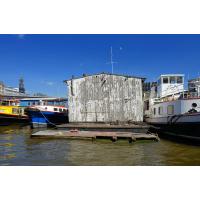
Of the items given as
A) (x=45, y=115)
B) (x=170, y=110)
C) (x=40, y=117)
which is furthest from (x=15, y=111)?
(x=170, y=110)

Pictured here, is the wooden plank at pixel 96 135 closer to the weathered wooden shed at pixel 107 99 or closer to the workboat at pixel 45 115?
the weathered wooden shed at pixel 107 99

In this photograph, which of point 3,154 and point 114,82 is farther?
point 114,82

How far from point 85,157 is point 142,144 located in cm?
554

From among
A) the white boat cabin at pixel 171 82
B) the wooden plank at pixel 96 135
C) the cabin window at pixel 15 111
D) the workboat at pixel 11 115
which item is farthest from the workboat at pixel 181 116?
the cabin window at pixel 15 111

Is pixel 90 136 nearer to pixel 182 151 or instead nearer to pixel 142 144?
pixel 142 144

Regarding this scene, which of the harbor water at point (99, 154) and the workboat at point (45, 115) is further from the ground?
the workboat at point (45, 115)

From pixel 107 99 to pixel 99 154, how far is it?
434 inches

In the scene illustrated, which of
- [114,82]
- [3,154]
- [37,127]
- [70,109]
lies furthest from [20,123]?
[3,154]

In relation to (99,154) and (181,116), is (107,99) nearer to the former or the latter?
(181,116)

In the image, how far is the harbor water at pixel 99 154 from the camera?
11.4 m

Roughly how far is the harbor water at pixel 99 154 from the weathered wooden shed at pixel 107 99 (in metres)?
6.85

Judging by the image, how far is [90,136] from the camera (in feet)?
59.3

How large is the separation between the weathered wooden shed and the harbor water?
685cm

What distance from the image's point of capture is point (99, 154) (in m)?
13.3
